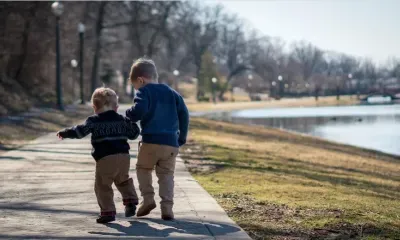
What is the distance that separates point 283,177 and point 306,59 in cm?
14462

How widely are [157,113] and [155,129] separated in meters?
0.15

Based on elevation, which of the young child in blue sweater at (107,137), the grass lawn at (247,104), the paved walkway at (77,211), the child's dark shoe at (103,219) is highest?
the young child in blue sweater at (107,137)

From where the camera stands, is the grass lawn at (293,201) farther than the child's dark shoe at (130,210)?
No

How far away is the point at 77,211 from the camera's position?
6641mm

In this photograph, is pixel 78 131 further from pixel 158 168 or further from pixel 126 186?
pixel 158 168

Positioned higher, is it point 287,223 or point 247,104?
point 287,223

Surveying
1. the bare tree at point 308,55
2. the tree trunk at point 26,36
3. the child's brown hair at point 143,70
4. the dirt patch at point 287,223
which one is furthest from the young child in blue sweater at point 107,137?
the bare tree at point 308,55

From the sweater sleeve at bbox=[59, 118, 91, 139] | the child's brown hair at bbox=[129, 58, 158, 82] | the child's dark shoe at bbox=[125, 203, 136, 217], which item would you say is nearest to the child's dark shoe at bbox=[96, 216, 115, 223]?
the child's dark shoe at bbox=[125, 203, 136, 217]

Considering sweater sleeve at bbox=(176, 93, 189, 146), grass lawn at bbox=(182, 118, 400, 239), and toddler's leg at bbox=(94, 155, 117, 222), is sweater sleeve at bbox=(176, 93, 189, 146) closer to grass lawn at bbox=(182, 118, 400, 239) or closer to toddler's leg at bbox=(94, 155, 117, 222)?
toddler's leg at bbox=(94, 155, 117, 222)

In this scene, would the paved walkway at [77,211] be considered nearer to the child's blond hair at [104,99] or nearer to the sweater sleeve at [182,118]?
the sweater sleeve at [182,118]

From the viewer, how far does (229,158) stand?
13.5m

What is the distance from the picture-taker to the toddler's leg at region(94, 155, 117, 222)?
608 centimetres

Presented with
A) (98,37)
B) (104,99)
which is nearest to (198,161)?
(104,99)

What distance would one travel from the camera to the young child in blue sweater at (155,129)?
20.1 ft
